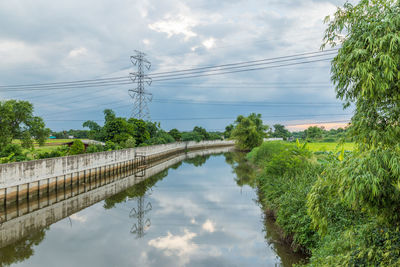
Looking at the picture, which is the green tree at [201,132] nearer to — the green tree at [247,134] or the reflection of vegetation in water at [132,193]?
the green tree at [247,134]

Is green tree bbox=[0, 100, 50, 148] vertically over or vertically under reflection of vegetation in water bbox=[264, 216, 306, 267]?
over

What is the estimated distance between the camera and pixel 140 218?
13859 mm

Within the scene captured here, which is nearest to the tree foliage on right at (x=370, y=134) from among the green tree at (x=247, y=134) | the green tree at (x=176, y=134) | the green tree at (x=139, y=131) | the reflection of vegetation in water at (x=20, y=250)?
the reflection of vegetation in water at (x=20, y=250)

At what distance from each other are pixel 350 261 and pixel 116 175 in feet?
83.6

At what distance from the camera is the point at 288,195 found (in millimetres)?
9680

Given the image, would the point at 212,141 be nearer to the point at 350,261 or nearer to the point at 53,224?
the point at 53,224

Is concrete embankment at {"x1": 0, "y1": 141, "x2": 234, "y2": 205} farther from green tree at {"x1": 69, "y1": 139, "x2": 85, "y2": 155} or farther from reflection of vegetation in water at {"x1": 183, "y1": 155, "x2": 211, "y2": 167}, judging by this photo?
reflection of vegetation in water at {"x1": 183, "y1": 155, "x2": 211, "y2": 167}

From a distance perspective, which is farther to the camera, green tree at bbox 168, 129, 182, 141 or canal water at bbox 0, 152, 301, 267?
green tree at bbox 168, 129, 182, 141

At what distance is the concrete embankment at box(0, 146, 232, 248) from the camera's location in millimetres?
11818

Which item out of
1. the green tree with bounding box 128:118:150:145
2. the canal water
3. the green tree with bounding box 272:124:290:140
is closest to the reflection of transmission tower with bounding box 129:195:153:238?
the canal water

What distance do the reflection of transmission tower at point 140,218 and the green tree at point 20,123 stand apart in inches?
645

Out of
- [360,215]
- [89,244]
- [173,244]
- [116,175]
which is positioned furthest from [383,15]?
[116,175]

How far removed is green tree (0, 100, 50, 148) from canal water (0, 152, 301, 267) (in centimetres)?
1545

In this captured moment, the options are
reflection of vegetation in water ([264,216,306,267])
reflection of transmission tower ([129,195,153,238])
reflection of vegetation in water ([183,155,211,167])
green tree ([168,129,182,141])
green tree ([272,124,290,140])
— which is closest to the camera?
reflection of vegetation in water ([264,216,306,267])
